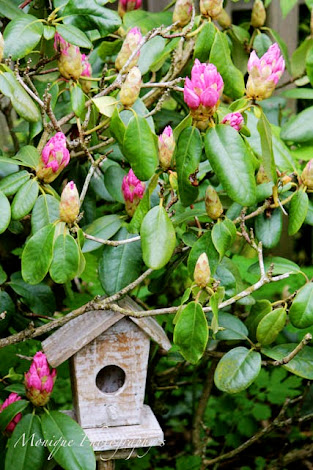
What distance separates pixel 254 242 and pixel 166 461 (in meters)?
1.66

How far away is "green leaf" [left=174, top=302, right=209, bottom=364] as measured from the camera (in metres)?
1.41

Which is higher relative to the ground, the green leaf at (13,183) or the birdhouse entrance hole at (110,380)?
the green leaf at (13,183)

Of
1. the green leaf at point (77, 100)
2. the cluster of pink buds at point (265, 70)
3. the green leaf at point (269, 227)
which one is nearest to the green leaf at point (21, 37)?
the green leaf at point (77, 100)

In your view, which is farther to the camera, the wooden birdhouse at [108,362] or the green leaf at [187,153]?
the wooden birdhouse at [108,362]

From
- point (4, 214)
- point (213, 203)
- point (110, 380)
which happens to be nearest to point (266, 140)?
point (213, 203)

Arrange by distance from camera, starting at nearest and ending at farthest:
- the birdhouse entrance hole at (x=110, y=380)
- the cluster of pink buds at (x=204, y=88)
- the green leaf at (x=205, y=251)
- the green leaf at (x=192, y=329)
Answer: the cluster of pink buds at (x=204, y=88) < the green leaf at (x=192, y=329) < the green leaf at (x=205, y=251) < the birdhouse entrance hole at (x=110, y=380)

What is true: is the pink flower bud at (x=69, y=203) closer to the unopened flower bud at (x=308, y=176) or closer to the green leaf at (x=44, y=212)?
the green leaf at (x=44, y=212)

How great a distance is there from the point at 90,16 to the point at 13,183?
1.40ft

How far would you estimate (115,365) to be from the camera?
171 centimetres

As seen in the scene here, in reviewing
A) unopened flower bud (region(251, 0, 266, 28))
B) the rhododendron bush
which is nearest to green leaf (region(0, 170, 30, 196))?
the rhododendron bush

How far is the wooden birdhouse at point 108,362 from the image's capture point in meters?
1.60

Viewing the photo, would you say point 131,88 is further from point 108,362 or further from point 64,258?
point 108,362

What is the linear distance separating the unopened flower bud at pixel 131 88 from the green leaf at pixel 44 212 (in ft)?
0.86

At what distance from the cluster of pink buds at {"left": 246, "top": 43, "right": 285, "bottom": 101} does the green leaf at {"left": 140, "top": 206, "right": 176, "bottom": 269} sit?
12.3 inches
